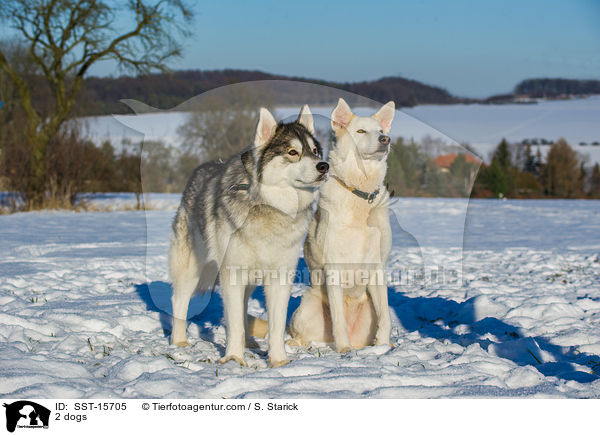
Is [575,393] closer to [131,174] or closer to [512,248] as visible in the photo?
[512,248]

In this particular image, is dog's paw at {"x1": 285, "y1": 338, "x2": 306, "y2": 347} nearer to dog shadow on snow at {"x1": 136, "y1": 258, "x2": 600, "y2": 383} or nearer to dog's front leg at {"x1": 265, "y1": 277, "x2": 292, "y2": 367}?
dog shadow on snow at {"x1": 136, "y1": 258, "x2": 600, "y2": 383}

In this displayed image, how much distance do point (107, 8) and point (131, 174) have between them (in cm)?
622

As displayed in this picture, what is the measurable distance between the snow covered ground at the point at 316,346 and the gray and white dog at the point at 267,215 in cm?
41

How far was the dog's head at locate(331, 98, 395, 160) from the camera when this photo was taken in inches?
161

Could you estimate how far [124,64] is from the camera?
1920cm

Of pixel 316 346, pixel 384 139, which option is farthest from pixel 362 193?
pixel 316 346

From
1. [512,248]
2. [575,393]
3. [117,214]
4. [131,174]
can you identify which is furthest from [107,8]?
[575,393]

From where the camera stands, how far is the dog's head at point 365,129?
4086mm

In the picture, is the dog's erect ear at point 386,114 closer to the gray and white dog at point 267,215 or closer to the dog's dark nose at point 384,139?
the dog's dark nose at point 384,139

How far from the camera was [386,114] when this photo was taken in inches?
164

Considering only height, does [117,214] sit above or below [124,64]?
below
